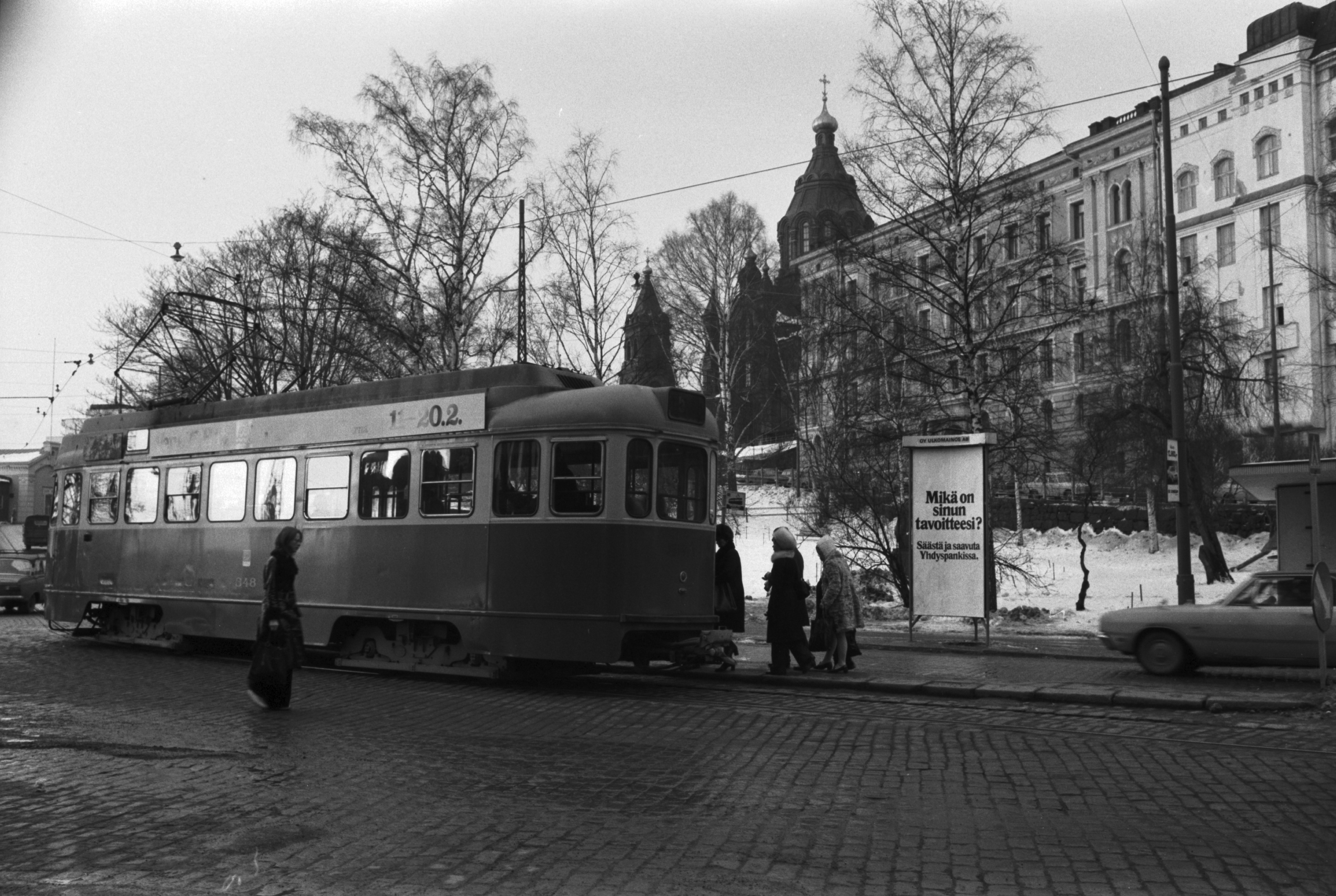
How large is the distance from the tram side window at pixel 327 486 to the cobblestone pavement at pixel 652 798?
3.54 meters

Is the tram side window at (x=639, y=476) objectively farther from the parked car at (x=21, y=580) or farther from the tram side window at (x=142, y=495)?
the parked car at (x=21, y=580)

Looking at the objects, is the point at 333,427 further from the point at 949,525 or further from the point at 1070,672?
the point at 1070,672

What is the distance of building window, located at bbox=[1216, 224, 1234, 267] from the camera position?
56.9 m

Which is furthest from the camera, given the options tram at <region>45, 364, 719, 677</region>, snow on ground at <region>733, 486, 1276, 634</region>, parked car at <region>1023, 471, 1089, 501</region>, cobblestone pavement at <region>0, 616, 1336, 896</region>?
parked car at <region>1023, 471, 1089, 501</region>

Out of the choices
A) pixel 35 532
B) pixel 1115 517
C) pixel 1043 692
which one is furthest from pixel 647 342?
pixel 1043 692

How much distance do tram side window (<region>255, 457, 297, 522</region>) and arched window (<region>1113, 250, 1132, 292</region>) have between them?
2881 cm

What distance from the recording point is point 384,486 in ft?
50.4

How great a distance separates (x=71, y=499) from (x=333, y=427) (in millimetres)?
7320

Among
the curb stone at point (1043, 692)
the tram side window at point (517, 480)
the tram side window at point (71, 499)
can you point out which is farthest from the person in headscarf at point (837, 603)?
the tram side window at point (71, 499)

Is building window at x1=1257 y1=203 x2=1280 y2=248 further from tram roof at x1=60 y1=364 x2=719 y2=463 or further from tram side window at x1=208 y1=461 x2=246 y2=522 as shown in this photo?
tram side window at x1=208 y1=461 x2=246 y2=522

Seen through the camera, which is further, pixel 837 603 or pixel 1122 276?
pixel 1122 276

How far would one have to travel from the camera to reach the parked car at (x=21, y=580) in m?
30.1

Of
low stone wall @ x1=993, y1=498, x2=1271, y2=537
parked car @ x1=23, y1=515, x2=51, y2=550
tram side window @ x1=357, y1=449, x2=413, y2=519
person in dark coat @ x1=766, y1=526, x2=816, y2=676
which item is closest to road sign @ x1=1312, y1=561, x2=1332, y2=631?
person in dark coat @ x1=766, y1=526, x2=816, y2=676

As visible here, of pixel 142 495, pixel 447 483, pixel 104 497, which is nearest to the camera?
pixel 447 483
